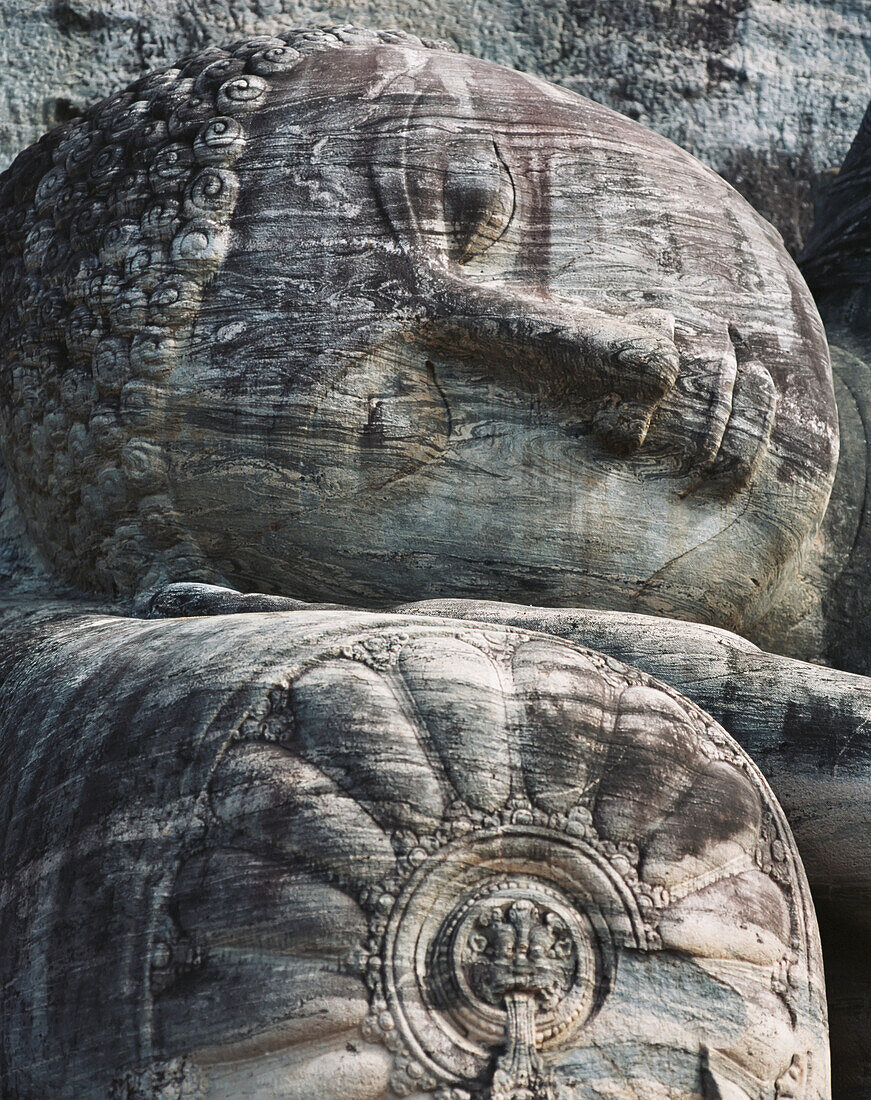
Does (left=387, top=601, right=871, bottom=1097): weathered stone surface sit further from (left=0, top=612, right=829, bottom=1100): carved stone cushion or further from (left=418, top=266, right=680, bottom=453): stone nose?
(left=418, top=266, right=680, bottom=453): stone nose

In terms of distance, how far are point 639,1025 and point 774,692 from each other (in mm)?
785

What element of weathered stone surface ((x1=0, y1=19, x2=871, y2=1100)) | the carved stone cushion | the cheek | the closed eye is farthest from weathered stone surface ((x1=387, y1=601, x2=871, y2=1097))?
the closed eye

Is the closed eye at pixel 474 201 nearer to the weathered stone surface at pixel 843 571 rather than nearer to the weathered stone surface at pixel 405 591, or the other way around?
the weathered stone surface at pixel 405 591

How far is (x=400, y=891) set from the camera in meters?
1.58

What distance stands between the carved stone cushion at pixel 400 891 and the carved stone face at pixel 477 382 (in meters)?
0.75

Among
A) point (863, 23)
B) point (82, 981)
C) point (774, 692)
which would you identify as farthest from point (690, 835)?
point (863, 23)

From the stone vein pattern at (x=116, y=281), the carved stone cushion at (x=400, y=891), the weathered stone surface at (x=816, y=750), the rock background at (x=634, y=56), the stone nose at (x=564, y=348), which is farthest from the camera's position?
the rock background at (x=634, y=56)

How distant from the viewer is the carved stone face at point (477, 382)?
2523mm

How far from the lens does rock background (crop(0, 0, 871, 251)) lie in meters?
4.10

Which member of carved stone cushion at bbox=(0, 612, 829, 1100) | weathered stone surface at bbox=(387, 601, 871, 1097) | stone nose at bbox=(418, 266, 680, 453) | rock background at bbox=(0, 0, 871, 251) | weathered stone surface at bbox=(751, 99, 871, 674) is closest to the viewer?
carved stone cushion at bbox=(0, 612, 829, 1100)

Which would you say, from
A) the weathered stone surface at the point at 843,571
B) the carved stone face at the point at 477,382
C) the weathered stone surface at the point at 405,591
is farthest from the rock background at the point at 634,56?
the carved stone face at the point at 477,382

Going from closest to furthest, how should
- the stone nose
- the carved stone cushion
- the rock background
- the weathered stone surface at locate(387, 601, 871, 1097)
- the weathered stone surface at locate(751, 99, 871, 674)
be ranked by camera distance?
1. the carved stone cushion
2. the weathered stone surface at locate(387, 601, 871, 1097)
3. the stone nose
4. the weathered stone surface at locate(751, 99, 871, 674)
5. the rock background

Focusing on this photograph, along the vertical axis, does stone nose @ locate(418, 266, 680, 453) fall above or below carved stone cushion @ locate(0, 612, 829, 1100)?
above

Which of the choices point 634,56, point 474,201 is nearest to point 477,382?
point 474,201
